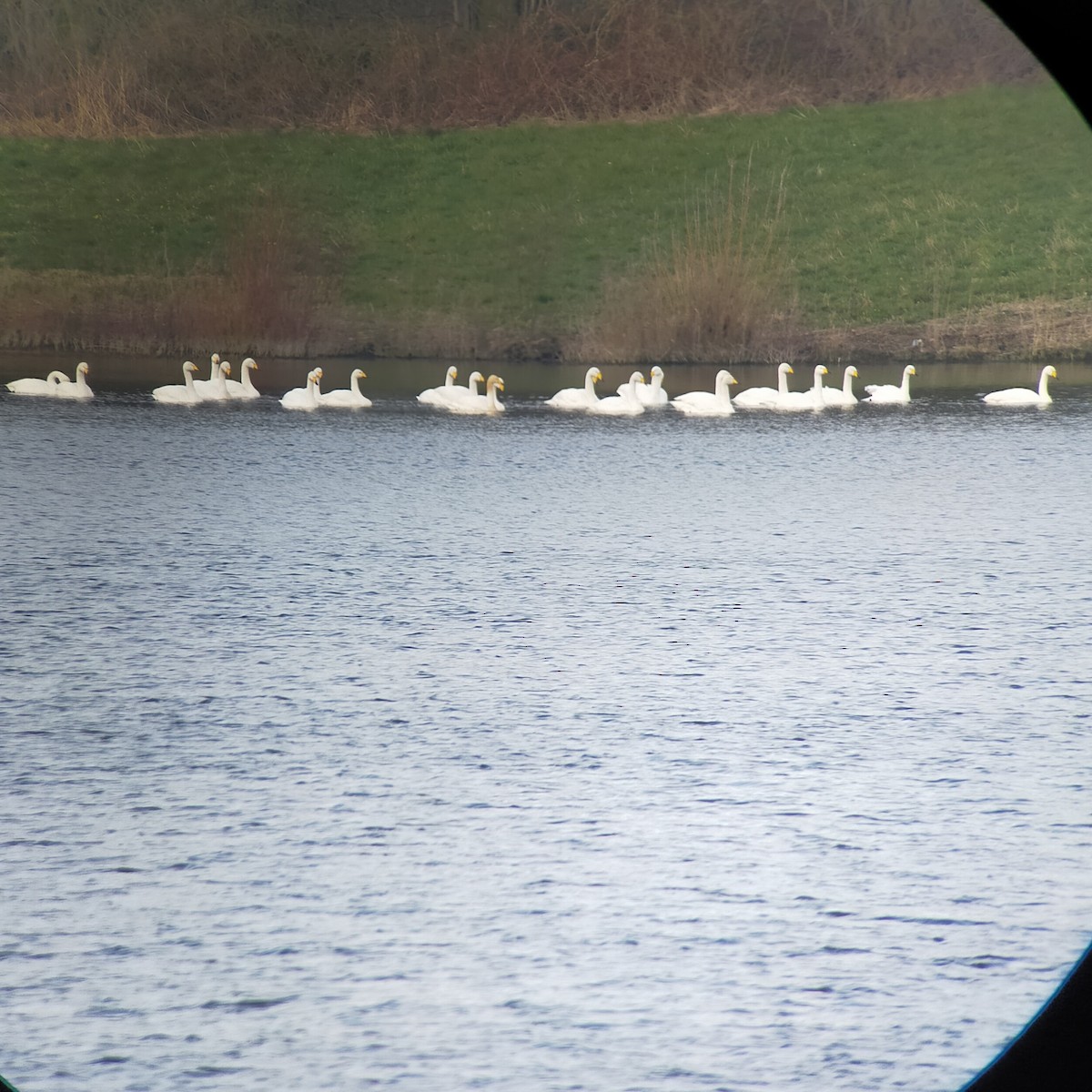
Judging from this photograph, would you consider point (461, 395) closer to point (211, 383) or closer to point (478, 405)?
point (478, 405)

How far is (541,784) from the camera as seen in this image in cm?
360

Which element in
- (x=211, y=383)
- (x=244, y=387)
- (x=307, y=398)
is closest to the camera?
(x=307, y=398)

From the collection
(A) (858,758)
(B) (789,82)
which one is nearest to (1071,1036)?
(A) (858,758)

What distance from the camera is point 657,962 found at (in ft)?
8.80

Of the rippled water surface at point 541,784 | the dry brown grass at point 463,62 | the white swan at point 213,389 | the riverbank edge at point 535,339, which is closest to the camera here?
the rippled water surface at point 541,784

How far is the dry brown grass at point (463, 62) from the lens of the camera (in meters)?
12.9

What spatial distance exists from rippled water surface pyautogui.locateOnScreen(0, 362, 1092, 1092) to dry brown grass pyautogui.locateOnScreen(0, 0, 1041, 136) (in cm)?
681

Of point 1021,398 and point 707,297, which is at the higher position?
point 707,297

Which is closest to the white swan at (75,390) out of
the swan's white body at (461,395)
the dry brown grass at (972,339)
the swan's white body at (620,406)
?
the swan's white body at (461,395)

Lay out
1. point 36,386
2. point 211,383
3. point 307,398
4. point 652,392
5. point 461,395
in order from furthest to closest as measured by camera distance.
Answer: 1. point 211,383
2. point 36,386
3. point 307,398
4. point 652,392
5. point 461,395

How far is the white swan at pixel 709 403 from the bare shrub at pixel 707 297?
173 centimetres

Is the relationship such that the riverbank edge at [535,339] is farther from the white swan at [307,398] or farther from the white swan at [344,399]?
the white swan at [344,399]

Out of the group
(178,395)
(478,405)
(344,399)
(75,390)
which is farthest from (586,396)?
(75,390)

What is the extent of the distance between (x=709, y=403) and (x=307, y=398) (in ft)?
8.33
